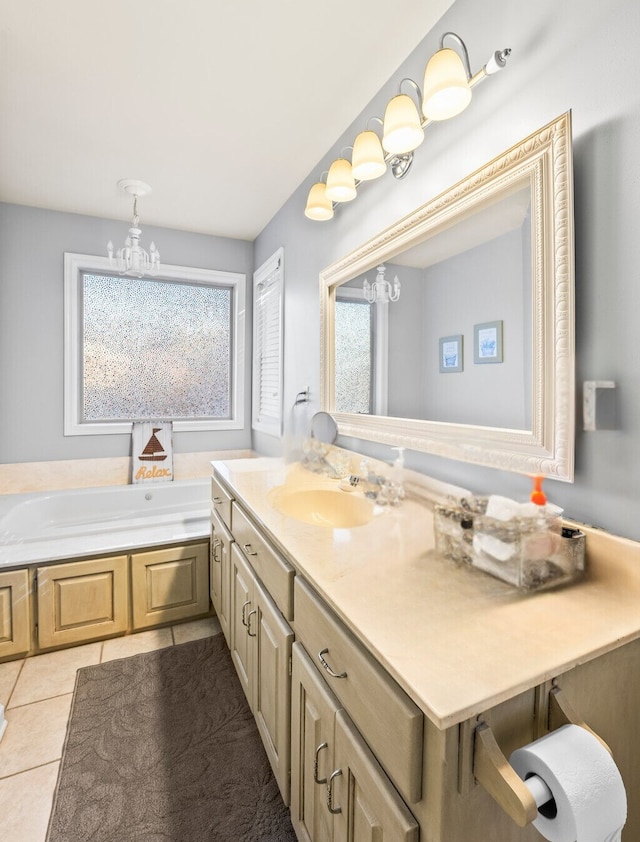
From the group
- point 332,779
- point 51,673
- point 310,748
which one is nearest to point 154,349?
point 51,673

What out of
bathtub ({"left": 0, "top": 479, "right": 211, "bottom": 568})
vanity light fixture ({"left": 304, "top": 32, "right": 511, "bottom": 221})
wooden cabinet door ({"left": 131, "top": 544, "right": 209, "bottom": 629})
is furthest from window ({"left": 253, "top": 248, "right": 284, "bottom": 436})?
vanity light fixture ({"left": 304, "top": 32, "right": 511, "bottom": 221})

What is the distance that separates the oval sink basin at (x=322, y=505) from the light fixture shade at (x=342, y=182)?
45.7 inches

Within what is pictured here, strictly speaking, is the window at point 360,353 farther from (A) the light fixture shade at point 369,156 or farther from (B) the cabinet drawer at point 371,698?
(B) the cabinet drawer at point 371,698

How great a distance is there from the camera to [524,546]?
0.88m

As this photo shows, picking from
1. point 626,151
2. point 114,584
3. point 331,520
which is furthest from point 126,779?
point 626,151

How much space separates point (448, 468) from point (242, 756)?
1215mm

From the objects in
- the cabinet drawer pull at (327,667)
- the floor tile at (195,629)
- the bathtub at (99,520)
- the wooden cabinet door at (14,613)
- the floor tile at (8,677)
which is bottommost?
the floor tile at (8,677)

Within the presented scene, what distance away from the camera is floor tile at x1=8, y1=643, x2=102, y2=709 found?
1775mm

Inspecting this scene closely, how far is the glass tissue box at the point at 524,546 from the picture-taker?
88 centimetres

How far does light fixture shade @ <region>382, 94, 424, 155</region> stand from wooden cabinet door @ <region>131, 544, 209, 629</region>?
2.04m

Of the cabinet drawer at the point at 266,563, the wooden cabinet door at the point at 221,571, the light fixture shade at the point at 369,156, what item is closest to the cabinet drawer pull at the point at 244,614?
the cabinet drawer at the point at 266,563

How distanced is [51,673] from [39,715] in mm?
265

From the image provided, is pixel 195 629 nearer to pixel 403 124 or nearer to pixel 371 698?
pixel 371 698

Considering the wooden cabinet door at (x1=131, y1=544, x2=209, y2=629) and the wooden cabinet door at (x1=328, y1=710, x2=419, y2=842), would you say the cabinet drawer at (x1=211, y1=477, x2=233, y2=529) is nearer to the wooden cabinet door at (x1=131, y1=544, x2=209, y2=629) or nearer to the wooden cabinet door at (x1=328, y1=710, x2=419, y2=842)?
the wooden cabinet door at (x1=131, y1=544, x2=209, y2=629)
